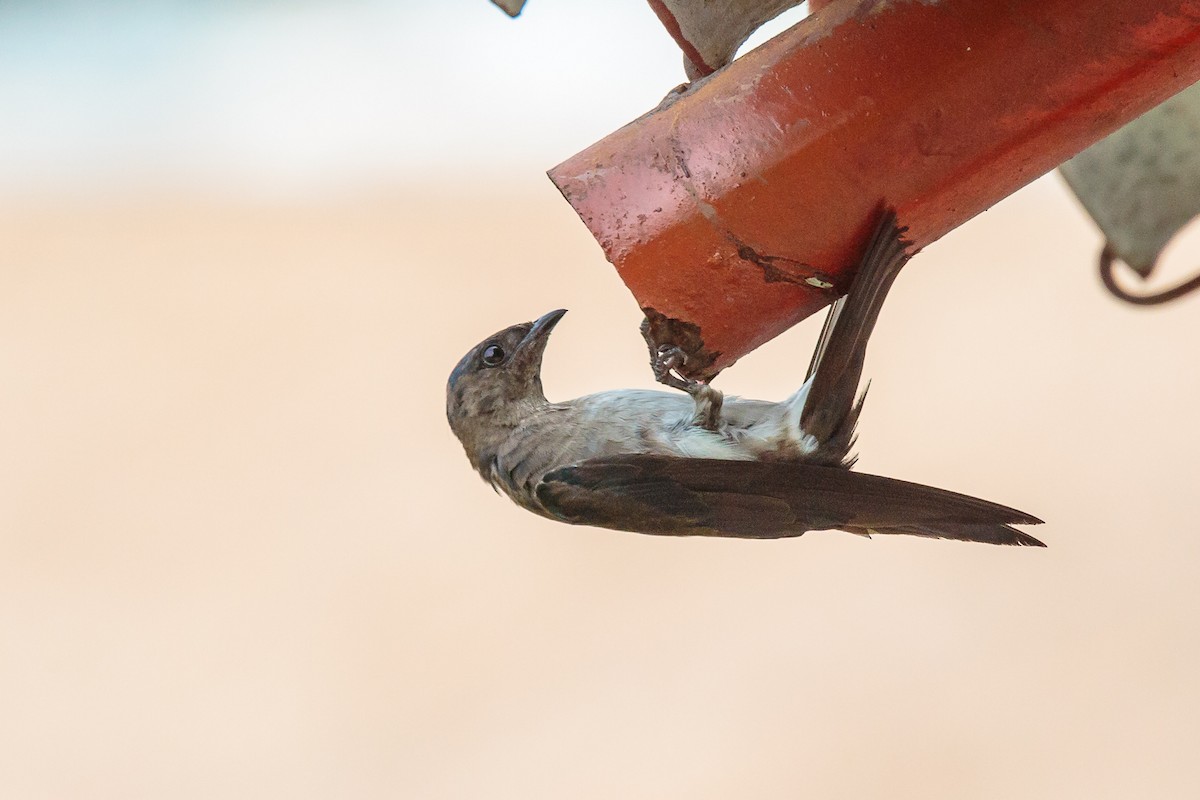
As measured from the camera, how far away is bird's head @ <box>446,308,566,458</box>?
12.9ft

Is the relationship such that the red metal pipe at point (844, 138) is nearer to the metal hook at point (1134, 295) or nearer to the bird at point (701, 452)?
the bird at point (701, 452)

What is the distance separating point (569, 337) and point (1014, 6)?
6.37m

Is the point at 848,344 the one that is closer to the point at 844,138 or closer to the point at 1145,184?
the point at 844,138

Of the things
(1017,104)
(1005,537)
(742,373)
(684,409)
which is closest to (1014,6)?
(1017,104)

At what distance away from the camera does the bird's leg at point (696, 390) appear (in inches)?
97.2

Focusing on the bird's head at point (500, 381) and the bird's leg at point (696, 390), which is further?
the bird's head at point (500, 381)

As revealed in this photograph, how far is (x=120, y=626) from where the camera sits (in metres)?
7.90

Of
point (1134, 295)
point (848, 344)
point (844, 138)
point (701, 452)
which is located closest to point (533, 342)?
point (701, 452)

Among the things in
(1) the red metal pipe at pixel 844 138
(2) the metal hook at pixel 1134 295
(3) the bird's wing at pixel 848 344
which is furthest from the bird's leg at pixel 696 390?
(2) the metal hook at pixel 1134 295

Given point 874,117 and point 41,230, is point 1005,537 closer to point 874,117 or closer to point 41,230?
point 874,117

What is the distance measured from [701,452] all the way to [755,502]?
1.27ft

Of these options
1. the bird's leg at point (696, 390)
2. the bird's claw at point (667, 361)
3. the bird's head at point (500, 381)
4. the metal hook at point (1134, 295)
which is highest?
the bird's head at point (500, 381)

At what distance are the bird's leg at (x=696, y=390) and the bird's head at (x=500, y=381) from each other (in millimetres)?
614

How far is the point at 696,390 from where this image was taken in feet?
11.0
